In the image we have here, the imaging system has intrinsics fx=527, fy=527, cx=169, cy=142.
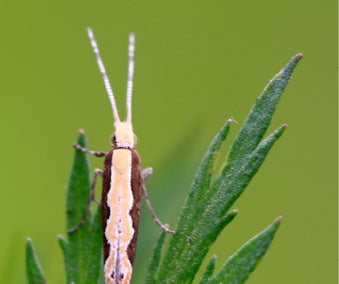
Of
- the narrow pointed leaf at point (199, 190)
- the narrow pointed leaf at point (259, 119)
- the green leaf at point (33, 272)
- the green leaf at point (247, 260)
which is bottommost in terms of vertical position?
the green leaf at point (33, 272)

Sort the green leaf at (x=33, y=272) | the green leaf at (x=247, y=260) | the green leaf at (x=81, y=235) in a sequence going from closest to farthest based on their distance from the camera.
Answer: the green leaf at (x=247, y=260)
the green leaf at (x=33, y=272)
the green leaf at (x=81, y=235)

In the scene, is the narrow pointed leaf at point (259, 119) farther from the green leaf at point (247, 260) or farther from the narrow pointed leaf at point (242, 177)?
the green leaf at point (247, 260)

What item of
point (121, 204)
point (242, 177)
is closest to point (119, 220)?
point (121, 204)

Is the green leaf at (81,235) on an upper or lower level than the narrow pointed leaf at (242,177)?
lower

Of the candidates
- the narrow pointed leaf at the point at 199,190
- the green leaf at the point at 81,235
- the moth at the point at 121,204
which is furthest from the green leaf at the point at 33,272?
the narrow pointed leaf at the point at 199,190

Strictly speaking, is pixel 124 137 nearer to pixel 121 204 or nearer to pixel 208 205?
pixel 121 204

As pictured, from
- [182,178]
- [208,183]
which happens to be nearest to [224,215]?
[208,183]

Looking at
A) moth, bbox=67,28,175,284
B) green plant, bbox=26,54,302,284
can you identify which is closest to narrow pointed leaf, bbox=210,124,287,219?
green plant, bbox=26,54,302,284
